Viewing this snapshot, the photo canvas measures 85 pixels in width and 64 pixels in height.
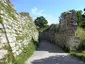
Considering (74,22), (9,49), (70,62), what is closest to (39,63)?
(70,62)

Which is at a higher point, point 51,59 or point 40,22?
point 40,22

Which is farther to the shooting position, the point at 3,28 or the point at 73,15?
the point at 73,15

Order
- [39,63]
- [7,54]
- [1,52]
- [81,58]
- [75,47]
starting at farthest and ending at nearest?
[75,47] → [81,58] → [39,63] → [7,54] → [1,52]

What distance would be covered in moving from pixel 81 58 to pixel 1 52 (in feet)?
22.0

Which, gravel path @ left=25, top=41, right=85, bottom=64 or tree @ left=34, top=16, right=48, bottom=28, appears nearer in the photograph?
gravel path @ left=25, top=41, right=85, bottom=64

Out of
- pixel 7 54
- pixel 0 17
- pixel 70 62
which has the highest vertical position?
pixel 0 17

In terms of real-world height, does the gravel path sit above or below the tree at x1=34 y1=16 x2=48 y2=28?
below

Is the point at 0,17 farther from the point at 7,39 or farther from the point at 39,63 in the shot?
the point at 39,63

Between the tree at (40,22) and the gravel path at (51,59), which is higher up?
the tree at (40,22)

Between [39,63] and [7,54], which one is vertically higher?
[7,54]

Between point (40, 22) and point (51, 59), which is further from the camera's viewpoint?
point (40, 22)

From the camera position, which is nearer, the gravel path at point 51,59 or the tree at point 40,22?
the gravel path at point 51,59

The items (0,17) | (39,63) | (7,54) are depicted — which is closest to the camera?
(7,54)

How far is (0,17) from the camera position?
7.48 m
